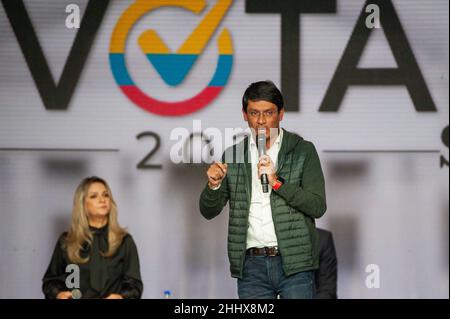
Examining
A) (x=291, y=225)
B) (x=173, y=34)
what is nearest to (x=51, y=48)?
(x=173, y=34)

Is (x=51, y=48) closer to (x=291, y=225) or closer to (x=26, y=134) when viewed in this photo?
(x=26, y=134)

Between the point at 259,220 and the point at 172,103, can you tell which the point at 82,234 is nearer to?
the point at 172,103

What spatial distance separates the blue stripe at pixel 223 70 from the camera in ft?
18.7

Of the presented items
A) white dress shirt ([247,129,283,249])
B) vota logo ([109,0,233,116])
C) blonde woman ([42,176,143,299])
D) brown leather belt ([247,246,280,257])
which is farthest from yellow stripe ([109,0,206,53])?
brown leather belt ([247,246,280,257])

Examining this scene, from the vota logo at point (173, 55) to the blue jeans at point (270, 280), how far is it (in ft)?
7.47

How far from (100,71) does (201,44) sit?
0.60 meters

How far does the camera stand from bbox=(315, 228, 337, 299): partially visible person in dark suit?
525 centimetres

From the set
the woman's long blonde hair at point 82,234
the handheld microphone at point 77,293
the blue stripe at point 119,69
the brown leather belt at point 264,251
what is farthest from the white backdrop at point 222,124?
the brown leather belt at point 264,251

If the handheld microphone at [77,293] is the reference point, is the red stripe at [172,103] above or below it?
above

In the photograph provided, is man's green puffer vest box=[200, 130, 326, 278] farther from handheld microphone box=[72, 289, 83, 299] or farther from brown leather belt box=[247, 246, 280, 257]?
handheld microphone box=[72, 289, 83, 299]

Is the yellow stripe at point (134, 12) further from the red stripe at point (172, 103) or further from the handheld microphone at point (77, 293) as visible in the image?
the handheld microphone at point (77, 293)

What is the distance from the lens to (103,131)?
→ 5730mm

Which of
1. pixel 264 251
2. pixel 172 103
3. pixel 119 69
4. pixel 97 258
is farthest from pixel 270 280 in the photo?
pixel 119 69

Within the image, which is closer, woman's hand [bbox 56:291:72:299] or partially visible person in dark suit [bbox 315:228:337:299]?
woman's hand [bbox 56:291:72:299]
